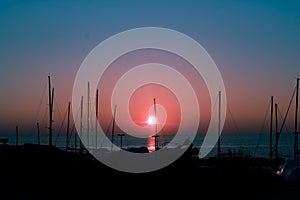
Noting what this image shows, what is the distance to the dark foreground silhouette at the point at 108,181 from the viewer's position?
1134 inches

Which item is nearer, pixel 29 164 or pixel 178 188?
pixel 178 188

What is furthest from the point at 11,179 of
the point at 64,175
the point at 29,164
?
the point at 64,175

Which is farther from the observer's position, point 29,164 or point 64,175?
point 29,164

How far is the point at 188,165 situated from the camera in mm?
35531

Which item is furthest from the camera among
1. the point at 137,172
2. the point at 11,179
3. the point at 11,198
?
the point at 11,179

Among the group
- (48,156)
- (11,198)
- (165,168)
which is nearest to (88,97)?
(48,156)

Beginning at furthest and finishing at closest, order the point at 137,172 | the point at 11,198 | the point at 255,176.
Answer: the point at 255,176 < the point at 137,172 < the point at 11,198

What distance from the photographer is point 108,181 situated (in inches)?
1200

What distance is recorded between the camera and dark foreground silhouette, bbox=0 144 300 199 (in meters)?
28.8

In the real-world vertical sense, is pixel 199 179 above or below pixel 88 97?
below

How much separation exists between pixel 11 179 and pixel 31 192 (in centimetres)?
538

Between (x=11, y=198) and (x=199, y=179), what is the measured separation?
1132 centimetres

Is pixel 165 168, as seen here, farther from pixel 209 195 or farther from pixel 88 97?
pixel 88 97

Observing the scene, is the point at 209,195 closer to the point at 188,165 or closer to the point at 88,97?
the point at 188,165
